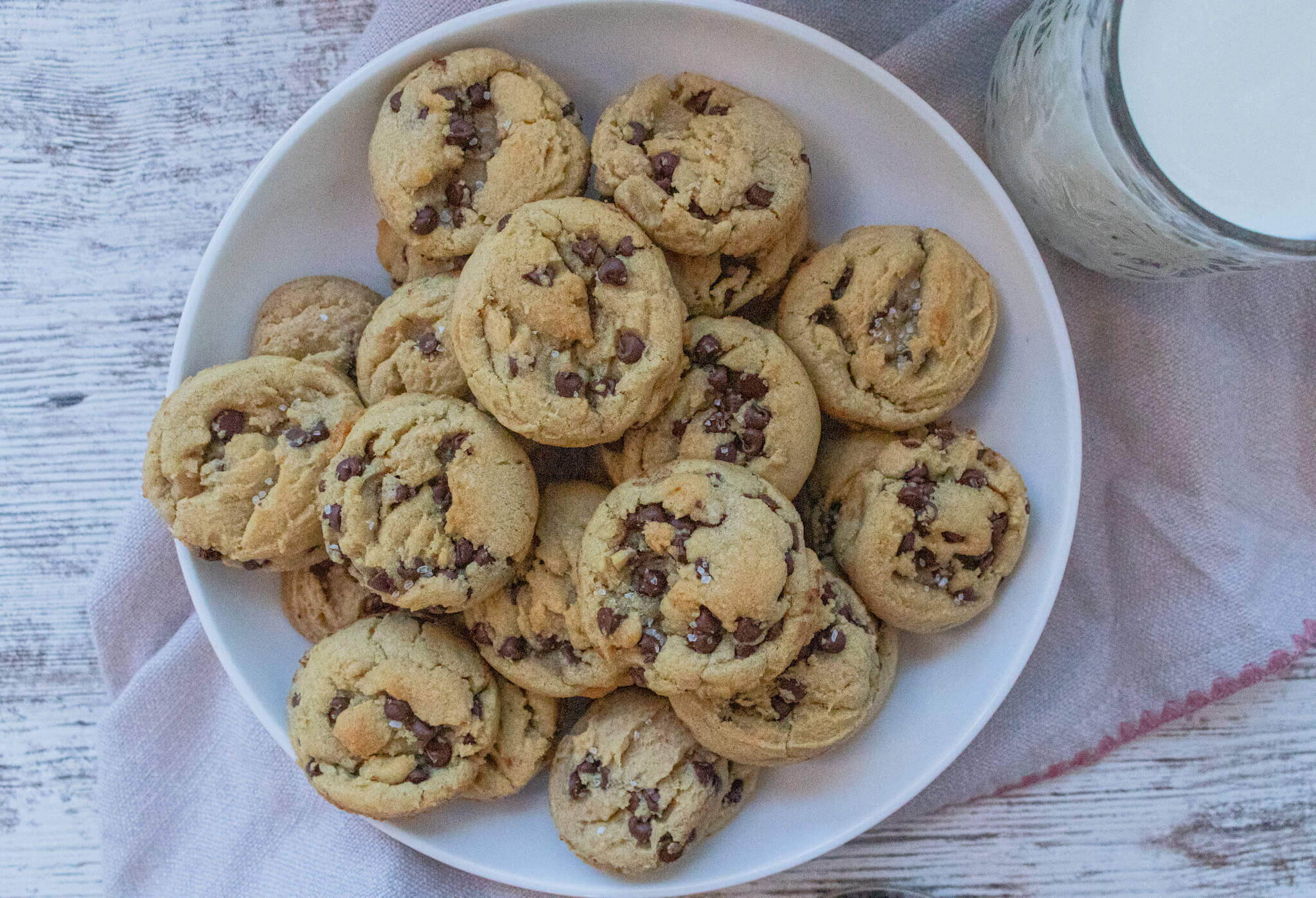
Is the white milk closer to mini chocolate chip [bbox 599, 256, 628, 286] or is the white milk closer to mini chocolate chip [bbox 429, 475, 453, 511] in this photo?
mini chocolate chip [bbox 599, 256, 628, 286]

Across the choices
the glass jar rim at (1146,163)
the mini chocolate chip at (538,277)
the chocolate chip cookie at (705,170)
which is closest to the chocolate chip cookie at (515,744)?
the mini chocolate chip at (538,277)

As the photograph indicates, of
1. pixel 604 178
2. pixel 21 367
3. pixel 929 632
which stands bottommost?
pixel 21 367

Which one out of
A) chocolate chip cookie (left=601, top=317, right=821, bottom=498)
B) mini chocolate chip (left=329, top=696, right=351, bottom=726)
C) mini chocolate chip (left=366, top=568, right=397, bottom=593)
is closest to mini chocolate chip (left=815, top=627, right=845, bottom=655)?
chocolate chip cookie (left=601, top=317, right=821, bottom=498)

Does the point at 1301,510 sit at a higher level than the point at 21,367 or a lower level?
higher

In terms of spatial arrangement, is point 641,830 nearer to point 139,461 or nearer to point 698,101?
point 698,101

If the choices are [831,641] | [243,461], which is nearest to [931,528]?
[831,641]

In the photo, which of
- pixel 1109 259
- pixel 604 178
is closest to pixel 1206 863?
pixel 1109 259

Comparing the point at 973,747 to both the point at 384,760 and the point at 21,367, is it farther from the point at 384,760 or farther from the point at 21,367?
the point at 21,367
